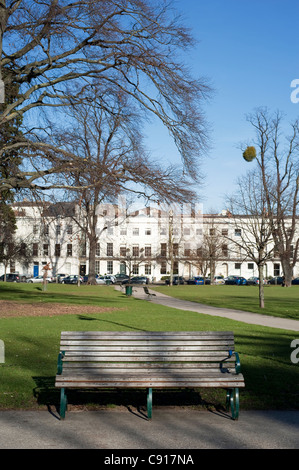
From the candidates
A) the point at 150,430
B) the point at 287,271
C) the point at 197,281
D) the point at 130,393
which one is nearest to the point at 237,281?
the point at 197,281

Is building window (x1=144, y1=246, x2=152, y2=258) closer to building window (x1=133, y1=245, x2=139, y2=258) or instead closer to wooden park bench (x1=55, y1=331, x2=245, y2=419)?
building window (x1=133, y1=245, x2=139, y2=258)

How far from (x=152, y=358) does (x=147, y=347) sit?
167 mm

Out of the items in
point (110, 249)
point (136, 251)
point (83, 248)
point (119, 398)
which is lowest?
point (119, 398)

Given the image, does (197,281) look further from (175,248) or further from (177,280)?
(175,248)

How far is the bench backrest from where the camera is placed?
729 cm

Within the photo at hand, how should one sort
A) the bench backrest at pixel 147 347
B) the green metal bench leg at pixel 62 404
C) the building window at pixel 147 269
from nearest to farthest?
the green metal bench leg at pixel 62 404
the bench backrest at pixel 147 347
the building window at pixel 147 269

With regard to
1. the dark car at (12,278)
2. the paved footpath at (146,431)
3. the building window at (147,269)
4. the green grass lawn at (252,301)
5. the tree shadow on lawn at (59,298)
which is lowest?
the paved footpath at (146,431)

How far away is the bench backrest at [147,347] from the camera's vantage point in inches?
287

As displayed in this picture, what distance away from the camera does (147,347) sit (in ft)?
24.2

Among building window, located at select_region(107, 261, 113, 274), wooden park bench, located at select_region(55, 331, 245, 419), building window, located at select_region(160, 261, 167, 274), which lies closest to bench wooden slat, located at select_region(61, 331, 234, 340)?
wooden park bench, located at select_region(55, 331, 245, 419)

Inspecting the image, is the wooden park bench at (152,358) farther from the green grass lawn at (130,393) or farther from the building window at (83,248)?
the building window at (83,248)

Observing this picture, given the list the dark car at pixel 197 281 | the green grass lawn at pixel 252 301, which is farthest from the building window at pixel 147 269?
the green grass lawn at pixel 252 301
